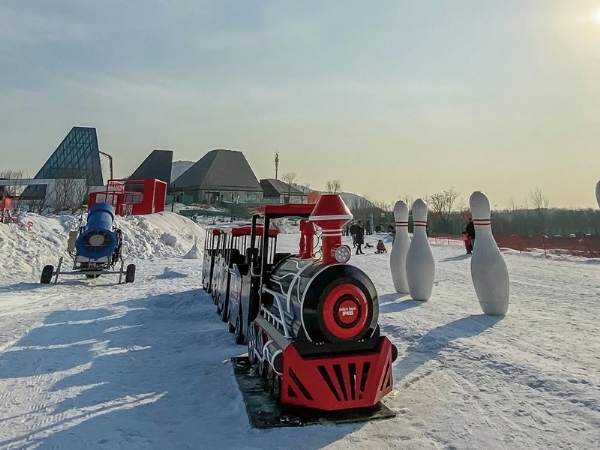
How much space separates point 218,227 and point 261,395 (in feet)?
21.8

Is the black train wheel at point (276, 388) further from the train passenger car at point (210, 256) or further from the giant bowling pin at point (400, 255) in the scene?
the giant bowling pin at point (400, 255)

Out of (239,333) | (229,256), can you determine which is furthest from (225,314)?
(239,333)

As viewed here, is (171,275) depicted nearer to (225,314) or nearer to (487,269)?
(225,314)

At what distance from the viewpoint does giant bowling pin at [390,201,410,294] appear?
35.3ft

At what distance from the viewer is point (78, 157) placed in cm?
5600

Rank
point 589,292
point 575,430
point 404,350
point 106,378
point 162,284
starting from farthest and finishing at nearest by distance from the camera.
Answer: point 162,284, point 589,292, point 404,350, point 106,378, point 575,430

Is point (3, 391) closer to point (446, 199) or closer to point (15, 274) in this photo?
point (15, 274)

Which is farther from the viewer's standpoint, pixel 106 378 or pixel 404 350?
pixel 404 350

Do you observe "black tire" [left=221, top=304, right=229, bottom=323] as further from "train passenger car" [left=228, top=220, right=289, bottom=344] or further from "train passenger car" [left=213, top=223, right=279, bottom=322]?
"train passenger car" [left=228, top=220, right=289, bottom=344]

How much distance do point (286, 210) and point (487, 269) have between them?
13.8ft

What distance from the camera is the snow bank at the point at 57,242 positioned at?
51.4ft

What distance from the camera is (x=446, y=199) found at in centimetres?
6825

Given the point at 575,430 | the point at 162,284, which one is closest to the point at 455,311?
the point at 575,430

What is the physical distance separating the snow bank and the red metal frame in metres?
13.3
